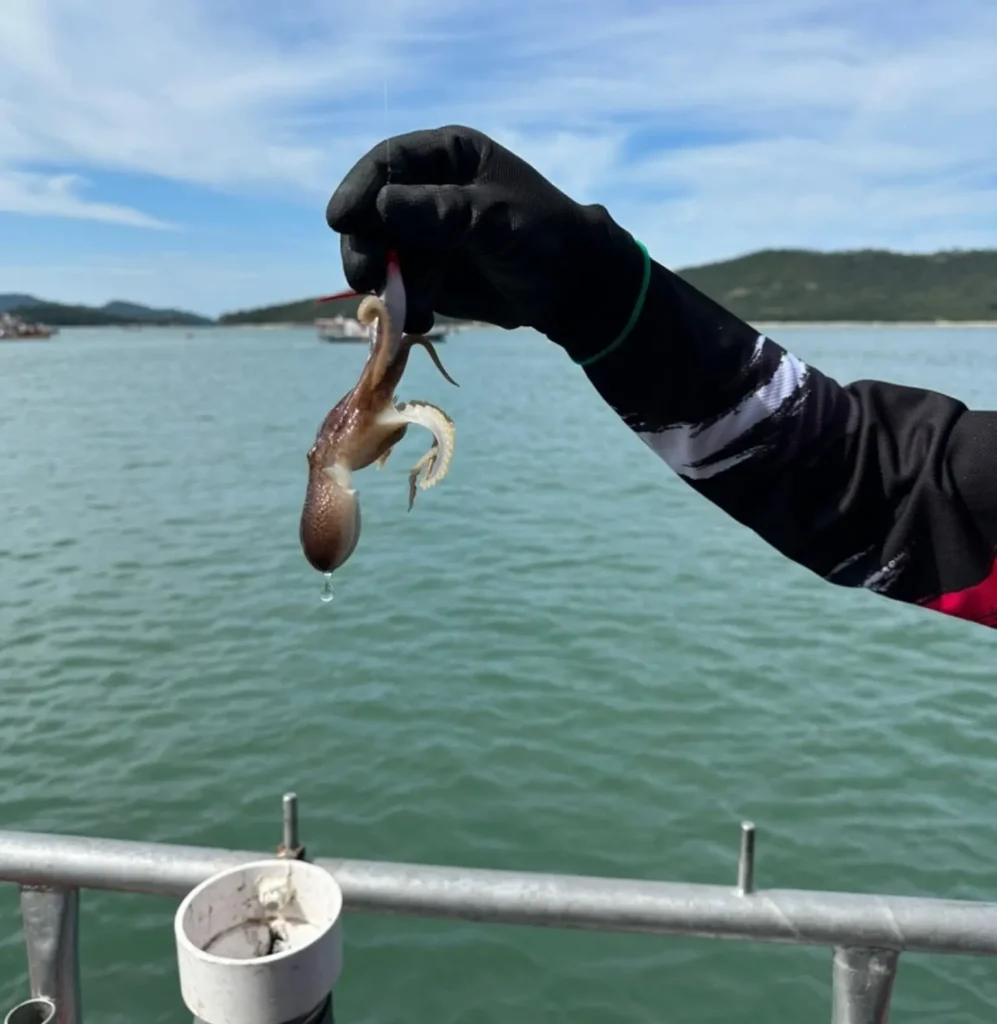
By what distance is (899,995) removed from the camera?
18.1 feet

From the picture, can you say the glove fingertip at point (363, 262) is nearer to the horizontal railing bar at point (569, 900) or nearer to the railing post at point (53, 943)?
the horizontal railing bar at point (569, 900)

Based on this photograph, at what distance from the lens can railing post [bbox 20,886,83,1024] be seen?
2521 mm

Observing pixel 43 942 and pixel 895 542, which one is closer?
pixel 895 542

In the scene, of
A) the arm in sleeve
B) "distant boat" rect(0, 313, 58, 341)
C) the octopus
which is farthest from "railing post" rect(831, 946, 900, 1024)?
"distant boat" rect(0, 313, 58, 341)

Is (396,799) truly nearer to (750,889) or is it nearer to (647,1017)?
(647,1017)

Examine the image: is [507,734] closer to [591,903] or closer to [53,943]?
[53,943]

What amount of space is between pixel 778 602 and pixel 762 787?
5.25 metres

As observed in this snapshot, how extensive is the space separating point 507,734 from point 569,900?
6698mm

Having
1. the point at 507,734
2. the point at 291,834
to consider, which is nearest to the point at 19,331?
the point at 507,734

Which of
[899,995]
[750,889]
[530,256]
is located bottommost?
[899,995]

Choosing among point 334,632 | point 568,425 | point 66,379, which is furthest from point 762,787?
point 66,379

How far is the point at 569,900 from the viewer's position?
233cm

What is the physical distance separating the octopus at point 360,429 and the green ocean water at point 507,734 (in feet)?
13.4

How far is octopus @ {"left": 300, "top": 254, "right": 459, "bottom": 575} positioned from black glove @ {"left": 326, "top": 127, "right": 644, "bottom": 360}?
0.07 meters
